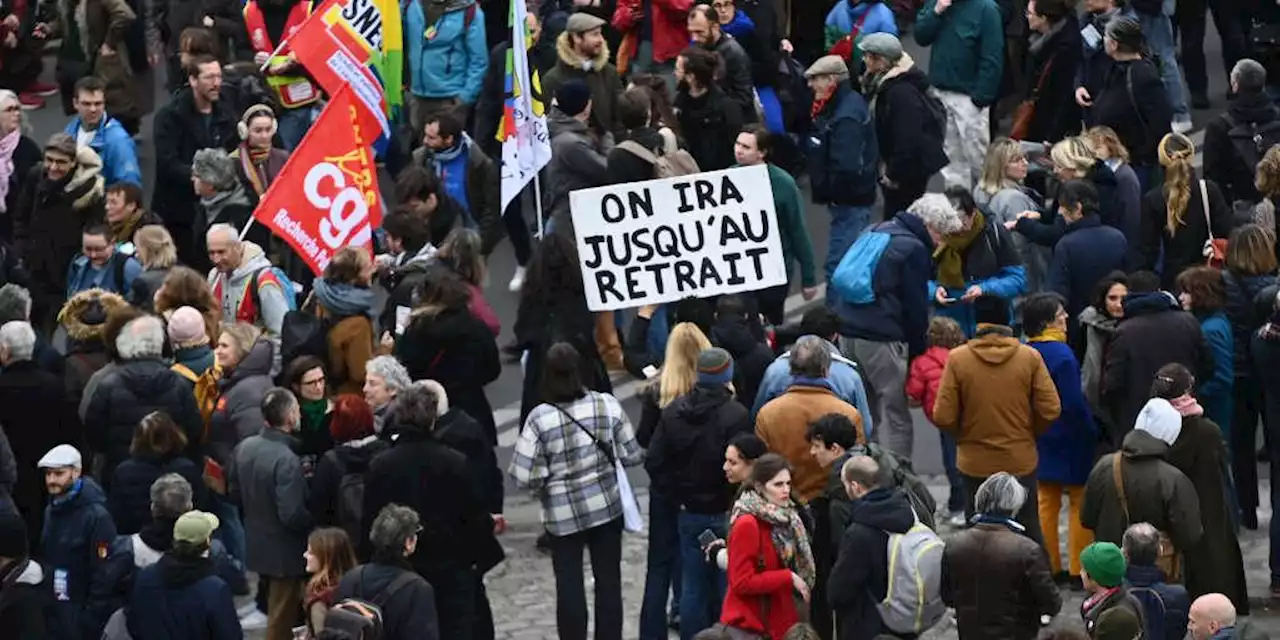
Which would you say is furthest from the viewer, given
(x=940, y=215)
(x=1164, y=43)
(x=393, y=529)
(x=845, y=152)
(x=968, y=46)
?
(x=1164, y=43)

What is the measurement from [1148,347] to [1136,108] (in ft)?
13.6

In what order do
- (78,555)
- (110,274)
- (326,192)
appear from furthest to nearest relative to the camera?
(110,274), (326,192), (78,555)

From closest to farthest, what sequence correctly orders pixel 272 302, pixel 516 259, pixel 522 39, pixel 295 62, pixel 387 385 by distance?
pixel 387 385
pixel 272 302
pixel 522 39
pixel 295 62
pixel 516 259

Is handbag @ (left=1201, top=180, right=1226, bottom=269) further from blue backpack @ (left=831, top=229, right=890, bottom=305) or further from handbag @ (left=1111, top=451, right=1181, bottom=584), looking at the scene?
handbag @ (left=1111, top=451, right=1181, bottom=584)

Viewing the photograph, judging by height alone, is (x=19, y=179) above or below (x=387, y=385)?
above

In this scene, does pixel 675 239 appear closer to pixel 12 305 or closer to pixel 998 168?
pixel 998 168

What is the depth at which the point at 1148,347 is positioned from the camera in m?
15.9

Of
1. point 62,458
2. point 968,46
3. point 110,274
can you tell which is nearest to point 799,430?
point 62,458

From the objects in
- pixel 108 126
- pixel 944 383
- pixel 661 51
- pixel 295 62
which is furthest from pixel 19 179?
pixel 944 383

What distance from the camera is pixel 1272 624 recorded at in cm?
1566

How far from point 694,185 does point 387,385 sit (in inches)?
115

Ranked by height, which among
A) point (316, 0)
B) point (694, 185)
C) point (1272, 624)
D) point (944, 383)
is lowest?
point (1272, 624)

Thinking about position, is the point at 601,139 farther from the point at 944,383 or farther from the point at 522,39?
the point at 944,383

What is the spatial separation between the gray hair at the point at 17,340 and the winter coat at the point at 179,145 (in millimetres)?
4327
